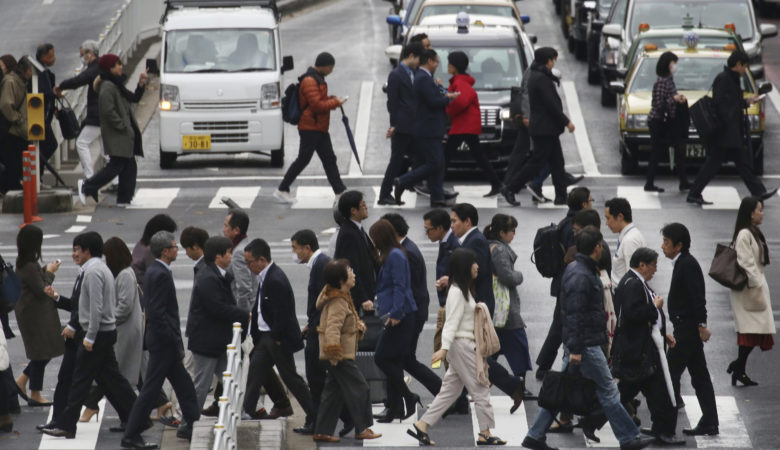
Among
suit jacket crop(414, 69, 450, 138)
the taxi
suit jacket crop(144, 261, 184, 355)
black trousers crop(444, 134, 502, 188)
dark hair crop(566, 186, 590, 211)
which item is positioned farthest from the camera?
the taxi

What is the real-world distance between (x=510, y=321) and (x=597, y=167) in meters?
11.1

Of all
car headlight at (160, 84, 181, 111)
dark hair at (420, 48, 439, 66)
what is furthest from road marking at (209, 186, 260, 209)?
dark hair at (420, 48, 439, 66)

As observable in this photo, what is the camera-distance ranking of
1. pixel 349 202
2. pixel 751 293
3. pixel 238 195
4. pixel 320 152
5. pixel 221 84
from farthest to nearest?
1. pixel 221 84
2. pixel 238 195
3. pixel 320 152
4. pixel 751 293
5. pixel 349 202

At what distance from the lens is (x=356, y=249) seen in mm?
11961

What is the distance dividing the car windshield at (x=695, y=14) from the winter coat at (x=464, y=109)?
25.6 ft

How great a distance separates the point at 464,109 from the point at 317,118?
182 centimetres

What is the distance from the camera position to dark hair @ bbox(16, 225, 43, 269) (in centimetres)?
1183

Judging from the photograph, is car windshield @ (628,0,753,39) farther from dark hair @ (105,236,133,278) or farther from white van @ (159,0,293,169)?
dark hair @ (105,236,133,278)

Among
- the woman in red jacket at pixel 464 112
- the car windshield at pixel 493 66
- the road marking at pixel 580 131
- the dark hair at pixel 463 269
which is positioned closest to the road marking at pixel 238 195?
the woman in red jacket at pixel 464 112

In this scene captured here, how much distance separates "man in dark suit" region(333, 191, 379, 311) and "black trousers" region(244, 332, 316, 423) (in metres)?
0.73

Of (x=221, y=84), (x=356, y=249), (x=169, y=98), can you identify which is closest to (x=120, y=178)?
(x=169, y=98)

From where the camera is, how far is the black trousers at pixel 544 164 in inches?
770

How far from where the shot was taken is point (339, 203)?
12.0 m

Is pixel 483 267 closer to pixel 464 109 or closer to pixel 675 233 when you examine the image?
pixel 675 233
